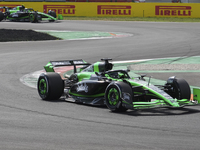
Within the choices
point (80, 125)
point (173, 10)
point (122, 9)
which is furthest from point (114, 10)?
point (80, 125)

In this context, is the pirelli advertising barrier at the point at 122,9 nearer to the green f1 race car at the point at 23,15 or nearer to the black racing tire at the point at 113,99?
the green f1 race car at the point at 23,15

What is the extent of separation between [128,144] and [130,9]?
126 feet

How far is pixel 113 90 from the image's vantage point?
857 cm

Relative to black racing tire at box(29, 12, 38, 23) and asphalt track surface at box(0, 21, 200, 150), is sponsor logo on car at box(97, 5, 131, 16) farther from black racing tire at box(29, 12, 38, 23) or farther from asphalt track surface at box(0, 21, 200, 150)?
asphalt track surface at box(0, 21, 200, 150)

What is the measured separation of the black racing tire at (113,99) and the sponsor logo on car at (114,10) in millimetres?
35696

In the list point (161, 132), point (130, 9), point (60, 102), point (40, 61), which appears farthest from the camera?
point (130, 9)

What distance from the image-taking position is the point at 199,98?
8898 millimetres

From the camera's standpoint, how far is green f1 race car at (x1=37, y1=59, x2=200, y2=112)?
27.6 feet

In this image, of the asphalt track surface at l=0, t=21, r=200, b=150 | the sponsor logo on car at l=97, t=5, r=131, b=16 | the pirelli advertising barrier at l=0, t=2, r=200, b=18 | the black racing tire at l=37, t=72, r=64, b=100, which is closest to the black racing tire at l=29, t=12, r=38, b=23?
the pirelli advertising barrier at l=0, t=2, r=200, b=18

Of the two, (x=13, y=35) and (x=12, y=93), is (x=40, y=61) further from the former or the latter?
(x=13, y=35)

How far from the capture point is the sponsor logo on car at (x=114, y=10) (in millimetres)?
43688

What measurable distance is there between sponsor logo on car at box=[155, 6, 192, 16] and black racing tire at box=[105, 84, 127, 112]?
3541cm

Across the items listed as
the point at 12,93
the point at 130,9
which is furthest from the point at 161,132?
the point at 130,9

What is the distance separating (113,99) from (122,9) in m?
36.0
